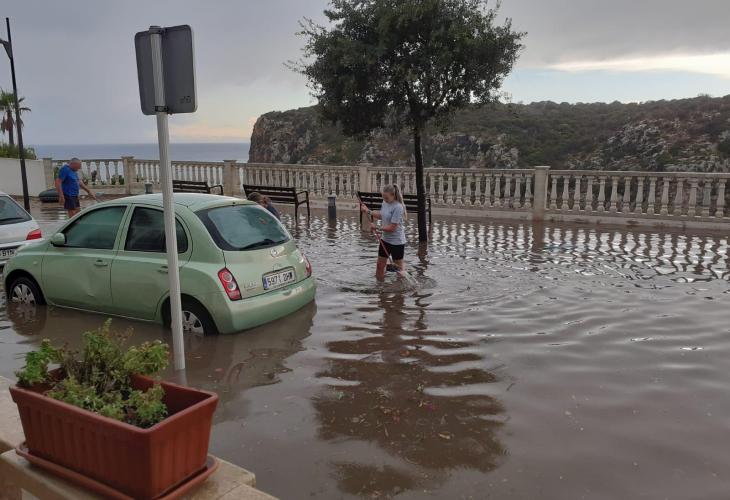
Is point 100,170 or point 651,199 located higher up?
point 100,170

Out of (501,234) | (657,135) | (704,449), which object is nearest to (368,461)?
(704,449)

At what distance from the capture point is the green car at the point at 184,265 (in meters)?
6.16

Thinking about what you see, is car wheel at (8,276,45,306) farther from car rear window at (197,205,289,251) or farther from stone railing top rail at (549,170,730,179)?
stone railing top rail at (549,170,730,179)

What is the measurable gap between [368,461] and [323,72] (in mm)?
9180

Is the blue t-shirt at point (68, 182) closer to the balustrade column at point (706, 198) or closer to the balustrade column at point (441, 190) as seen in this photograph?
the balustrade column at point (441, 190)

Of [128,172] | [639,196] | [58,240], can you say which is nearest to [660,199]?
[639,196]

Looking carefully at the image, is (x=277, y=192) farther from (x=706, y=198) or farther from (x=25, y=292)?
(x=706, y=198)

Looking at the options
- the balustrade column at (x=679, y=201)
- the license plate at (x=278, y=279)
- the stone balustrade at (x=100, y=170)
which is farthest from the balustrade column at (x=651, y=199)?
the stone balustrade at (x=100, y=170)

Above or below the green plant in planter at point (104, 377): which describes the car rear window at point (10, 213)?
above

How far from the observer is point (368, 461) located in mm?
3844

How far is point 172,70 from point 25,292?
16.3ft

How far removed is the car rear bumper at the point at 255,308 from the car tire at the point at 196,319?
9 centimetres

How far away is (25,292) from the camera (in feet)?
25.0

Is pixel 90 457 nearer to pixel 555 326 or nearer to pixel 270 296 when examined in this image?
pixel 270 296
